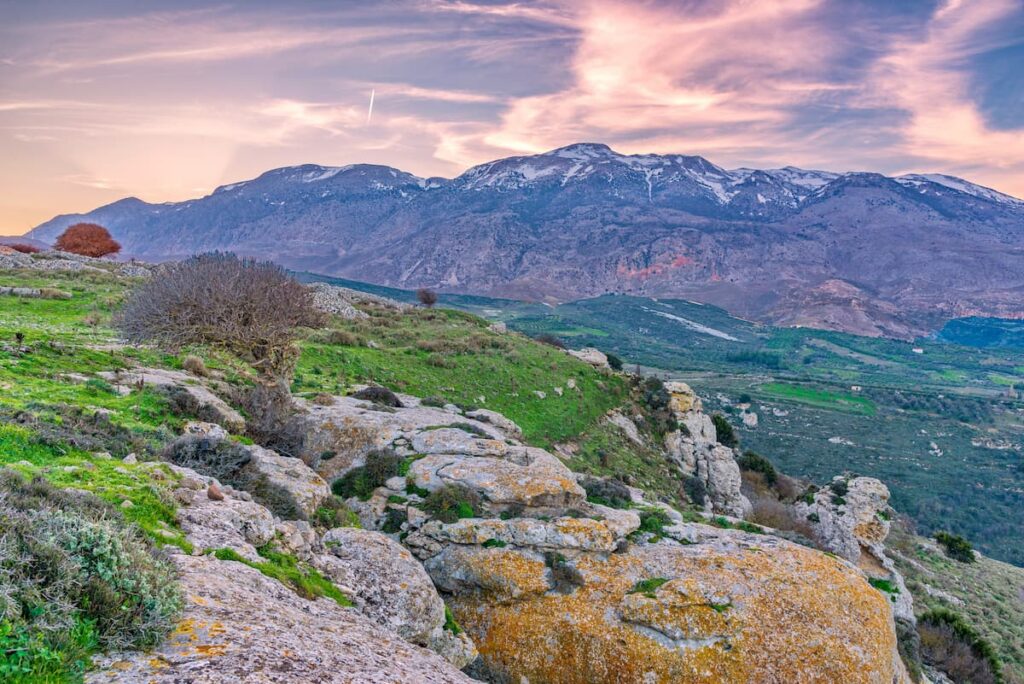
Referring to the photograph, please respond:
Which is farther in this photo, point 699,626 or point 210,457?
point 210,457

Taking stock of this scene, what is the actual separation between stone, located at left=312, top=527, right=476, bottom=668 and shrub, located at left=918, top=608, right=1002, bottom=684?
1909 cm

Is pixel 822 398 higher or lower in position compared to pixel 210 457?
lower

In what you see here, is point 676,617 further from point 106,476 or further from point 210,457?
point 106,476

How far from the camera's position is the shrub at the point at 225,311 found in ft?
54.1

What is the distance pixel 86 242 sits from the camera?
7012 centimetres

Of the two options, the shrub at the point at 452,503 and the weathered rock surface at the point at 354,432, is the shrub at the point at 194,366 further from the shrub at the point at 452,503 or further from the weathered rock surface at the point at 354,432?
the shrub at the point at 452,503

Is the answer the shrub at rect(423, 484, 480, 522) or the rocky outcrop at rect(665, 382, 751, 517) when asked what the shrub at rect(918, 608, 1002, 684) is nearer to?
the rocky outcrop at rect(665, 382, 751, 517)

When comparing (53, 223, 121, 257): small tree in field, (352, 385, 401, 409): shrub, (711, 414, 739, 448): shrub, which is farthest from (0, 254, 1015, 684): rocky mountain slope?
(53, 223, 121, 257): small tree in field

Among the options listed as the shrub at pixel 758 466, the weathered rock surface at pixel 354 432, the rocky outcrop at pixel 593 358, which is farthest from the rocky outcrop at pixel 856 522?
the weathered rock surface at pixel 354 432

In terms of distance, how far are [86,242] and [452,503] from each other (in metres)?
83.1

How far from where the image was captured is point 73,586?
473 cm

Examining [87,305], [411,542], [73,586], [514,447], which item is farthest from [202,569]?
[87,305]

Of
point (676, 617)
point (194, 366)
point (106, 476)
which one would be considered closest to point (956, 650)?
point (676, 617)

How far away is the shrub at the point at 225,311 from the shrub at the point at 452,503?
8.30m
